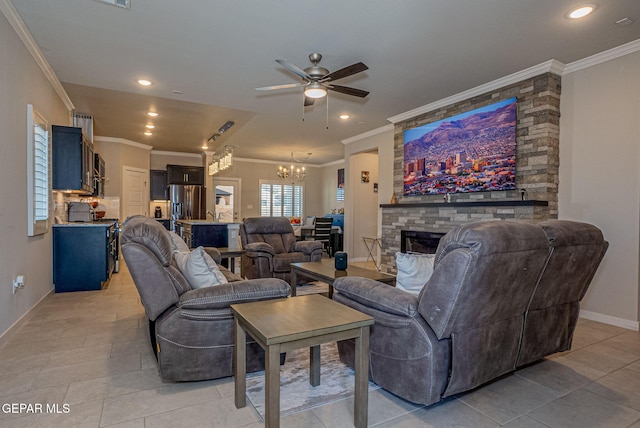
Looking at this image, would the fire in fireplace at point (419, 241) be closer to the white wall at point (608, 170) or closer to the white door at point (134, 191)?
the white wall at point (608, 170)

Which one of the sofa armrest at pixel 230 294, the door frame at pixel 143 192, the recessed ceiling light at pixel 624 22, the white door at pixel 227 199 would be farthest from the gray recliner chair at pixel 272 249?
the white door at pixel 227 199

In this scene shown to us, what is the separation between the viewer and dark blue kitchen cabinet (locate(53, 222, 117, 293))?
4.55 meters

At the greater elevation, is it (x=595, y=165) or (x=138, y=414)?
(x=595, y=165)

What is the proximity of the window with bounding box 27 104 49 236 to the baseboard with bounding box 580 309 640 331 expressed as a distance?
5.91 m

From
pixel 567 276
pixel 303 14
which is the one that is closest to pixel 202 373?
pixel 567 276

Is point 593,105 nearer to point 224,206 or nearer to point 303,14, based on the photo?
point 303,14

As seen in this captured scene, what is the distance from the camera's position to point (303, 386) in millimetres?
2201

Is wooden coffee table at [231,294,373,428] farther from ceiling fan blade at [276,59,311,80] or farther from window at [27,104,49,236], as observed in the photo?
window at [27,104,49,236]

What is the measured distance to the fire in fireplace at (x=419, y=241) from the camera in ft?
16.9

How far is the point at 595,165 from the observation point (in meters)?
3.66

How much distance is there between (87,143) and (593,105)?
666cm

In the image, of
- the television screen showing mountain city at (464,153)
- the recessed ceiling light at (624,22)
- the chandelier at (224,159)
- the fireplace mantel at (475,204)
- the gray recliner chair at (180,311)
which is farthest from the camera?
the chandelier at (224,159)

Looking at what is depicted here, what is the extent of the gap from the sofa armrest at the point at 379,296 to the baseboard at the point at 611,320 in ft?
9.61

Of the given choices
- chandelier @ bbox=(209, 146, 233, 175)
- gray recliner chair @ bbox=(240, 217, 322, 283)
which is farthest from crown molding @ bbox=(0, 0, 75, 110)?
gray recliner chair @ bbox=(240, 217, 322, 283)
